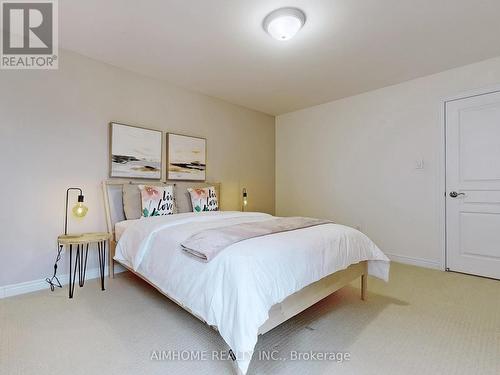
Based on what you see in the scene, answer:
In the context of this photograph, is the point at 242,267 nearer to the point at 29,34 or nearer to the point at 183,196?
the point at 183,196

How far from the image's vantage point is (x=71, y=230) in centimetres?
271

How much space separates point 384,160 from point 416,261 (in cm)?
139

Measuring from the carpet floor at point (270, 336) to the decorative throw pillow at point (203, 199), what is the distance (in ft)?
3.84

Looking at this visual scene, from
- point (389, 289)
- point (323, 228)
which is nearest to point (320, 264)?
point (323, 228)

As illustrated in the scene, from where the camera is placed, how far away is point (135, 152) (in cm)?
313

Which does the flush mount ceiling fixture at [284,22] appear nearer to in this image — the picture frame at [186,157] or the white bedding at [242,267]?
the white bedding at [242,267]

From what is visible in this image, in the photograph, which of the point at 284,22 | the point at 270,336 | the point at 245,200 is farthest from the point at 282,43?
the point at 270,336

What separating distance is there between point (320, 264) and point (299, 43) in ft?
6.84

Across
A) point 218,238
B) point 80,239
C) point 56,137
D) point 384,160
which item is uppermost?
point 56,137

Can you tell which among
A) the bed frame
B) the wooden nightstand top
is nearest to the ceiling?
the bed frame

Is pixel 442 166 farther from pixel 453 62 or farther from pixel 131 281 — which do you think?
pixel 131 281

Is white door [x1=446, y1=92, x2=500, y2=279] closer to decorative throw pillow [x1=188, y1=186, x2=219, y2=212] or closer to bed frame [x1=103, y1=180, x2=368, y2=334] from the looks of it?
bed frame [x1=103, y1=180, x2=368, y2=334]

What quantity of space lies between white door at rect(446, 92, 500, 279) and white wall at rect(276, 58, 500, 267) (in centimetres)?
12

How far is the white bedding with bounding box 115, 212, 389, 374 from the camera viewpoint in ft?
4.28
